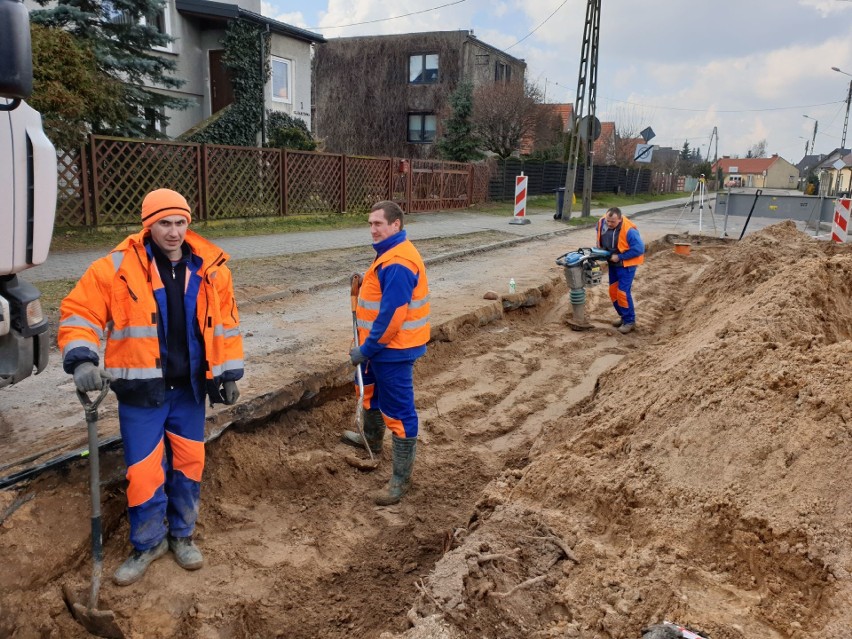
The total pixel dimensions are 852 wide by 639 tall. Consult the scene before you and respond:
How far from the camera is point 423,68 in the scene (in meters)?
33.1

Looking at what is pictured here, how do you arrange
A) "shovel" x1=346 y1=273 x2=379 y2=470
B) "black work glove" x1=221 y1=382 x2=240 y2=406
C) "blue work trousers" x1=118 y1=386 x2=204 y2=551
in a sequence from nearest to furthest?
"blue work trousers" x1=118 y1=386 x2=204 y2=551
"black work glove" x1=221 y1=382 x2=240 y2=406
"shovel" x1=346 y1=273 x2=379 y2=470

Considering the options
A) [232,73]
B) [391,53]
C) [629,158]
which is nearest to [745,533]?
[232,73]

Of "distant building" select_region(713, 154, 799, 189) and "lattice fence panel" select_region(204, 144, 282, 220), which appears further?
"distant building" select_region(713, 154, 799, 189)

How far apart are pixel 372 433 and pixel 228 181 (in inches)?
431

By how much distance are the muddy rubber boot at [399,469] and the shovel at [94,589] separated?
5.55 ft

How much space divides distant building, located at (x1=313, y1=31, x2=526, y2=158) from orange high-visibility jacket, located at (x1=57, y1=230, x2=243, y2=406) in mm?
30288

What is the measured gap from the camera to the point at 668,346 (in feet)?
→ 21.7

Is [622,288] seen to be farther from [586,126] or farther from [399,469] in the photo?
[586,126]

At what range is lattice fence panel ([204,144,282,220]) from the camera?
1416cm

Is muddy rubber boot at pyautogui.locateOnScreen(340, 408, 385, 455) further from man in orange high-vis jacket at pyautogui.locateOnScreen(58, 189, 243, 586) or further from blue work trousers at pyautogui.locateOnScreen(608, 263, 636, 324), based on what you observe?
blue work trousers at pyautogui.locateOnScreen(608, 263, 636, 324)

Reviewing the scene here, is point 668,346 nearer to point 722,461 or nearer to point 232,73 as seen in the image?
point 722,461

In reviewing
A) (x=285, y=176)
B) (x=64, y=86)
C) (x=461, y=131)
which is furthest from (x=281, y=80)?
(x=64, y=86)

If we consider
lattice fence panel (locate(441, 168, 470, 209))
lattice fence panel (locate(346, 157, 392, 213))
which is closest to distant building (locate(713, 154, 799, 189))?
lattice fence panel (locate(441, 168, 470, 209))

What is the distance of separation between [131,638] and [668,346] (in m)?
5.33
